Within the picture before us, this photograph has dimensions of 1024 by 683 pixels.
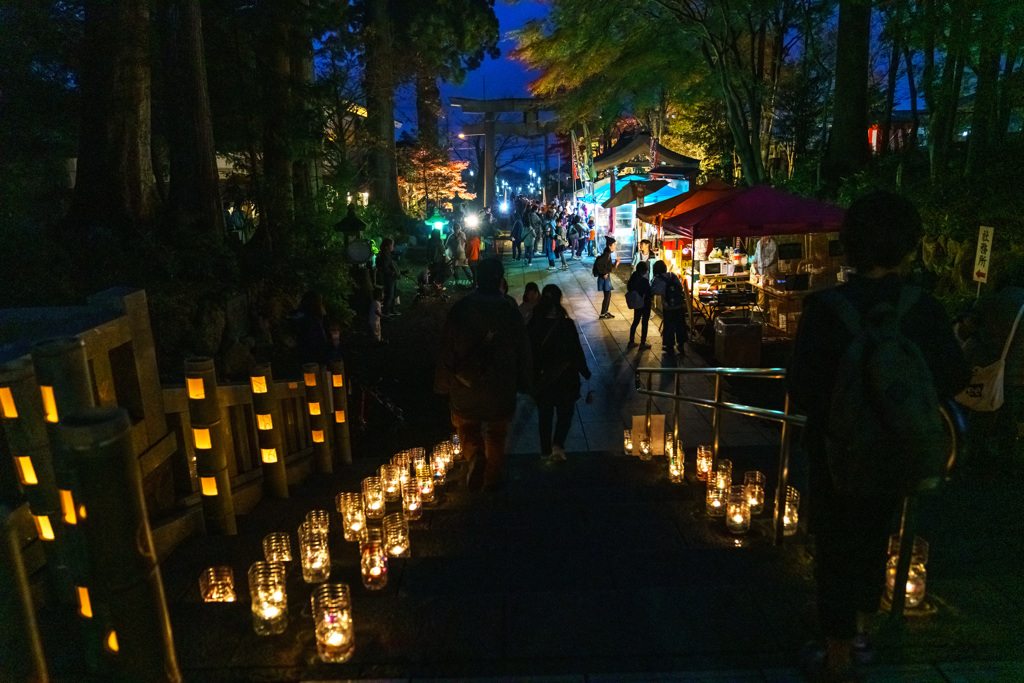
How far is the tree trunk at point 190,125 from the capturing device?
32.4ft

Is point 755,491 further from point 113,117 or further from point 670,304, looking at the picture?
point 113,117

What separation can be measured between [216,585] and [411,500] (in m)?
1.65

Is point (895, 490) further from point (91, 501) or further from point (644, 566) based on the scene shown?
point (91, 501)

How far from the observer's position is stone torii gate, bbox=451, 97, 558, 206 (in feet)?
112

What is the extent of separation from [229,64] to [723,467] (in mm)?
12057

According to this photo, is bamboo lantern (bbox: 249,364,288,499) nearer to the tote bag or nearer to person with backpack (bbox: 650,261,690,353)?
the tote bag

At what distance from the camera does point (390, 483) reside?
16.4 feet

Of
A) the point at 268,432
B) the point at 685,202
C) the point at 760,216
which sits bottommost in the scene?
the point at 268,432

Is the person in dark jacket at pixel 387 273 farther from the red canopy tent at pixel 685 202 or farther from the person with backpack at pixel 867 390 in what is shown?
the person with backpack at pixel 867 390

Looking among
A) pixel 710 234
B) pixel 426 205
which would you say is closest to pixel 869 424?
pixel 710 234

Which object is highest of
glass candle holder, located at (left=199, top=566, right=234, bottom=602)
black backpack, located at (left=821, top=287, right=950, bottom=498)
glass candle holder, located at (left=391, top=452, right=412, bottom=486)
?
black backpack, located at (left=821, top=287, right=950, bottom=498)

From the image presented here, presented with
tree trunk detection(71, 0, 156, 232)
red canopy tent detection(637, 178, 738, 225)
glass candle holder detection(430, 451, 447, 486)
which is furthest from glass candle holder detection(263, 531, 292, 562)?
red canopy tent detection(637, 178, 738, 225)

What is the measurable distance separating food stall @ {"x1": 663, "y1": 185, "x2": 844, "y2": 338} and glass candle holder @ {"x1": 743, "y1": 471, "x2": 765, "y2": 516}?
463 centimetres

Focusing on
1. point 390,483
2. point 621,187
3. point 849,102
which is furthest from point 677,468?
point 621,187
